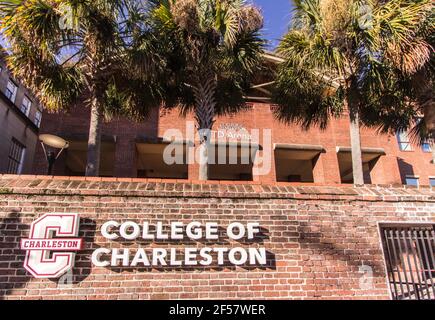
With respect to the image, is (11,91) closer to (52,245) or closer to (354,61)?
(52,245)

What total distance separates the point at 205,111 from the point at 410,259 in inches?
211

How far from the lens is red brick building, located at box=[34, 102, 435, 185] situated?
571 inches

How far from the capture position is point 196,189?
17.4 feet

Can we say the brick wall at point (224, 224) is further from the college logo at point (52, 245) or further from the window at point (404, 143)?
the window at point (404, 143)

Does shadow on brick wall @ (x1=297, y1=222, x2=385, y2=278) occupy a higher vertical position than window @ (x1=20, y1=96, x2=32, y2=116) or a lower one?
lower

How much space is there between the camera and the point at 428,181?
19.6m

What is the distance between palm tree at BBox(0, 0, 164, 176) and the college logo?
7.35 feet

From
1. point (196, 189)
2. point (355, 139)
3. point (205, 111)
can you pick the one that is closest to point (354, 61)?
point (355, 139)

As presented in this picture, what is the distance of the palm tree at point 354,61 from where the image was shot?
264 inches

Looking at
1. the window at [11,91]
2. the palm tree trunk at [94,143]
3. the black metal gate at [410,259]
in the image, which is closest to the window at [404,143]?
the black metal gate at [410,259]

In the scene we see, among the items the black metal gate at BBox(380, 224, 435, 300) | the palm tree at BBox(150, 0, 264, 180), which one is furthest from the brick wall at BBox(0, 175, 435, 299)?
the palm tree at BBox(150, 0, 264, 180)

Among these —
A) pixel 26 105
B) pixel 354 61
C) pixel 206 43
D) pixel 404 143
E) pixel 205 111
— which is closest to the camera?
pixel 206 43

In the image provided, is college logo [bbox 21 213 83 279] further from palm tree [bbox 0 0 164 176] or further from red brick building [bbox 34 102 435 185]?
red brick building [bbox 34 102 435 185]
